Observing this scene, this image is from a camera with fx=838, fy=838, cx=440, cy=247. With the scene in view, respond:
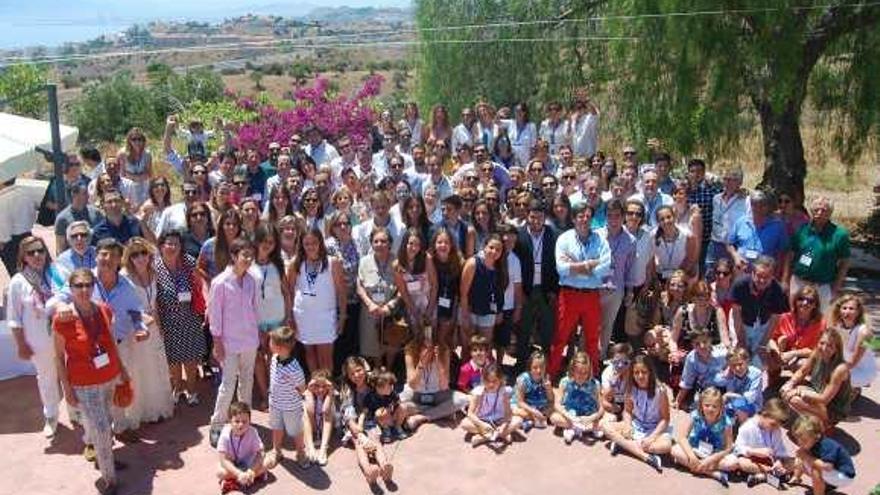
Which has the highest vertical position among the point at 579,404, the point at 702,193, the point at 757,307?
the point at 702,193

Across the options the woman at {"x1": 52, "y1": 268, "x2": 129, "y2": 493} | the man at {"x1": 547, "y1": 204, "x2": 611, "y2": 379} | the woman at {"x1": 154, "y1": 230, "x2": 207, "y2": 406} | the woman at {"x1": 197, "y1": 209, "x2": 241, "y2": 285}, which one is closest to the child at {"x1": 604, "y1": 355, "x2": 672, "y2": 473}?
the man at {"x1": 547, "y1": 204, "x2": 611, "y2": 379}

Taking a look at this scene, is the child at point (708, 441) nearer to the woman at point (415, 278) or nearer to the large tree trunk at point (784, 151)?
the woman at point (415, 278)

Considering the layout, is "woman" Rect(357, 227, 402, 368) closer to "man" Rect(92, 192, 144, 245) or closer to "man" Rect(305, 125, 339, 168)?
"man" Rect(92, 192, 144, 245)

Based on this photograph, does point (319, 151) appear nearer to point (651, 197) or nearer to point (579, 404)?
point (651, 197)

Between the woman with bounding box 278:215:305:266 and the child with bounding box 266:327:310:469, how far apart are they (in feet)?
2.33

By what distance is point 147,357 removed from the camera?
6.38 meters

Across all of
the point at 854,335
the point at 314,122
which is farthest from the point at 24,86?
the point at 854,335

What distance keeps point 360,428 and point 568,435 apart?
159 centimetres

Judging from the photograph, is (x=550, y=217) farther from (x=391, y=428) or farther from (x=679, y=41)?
(x=679, y=41)

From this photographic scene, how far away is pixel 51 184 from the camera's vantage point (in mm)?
8359

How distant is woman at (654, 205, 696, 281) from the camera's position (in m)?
7.46

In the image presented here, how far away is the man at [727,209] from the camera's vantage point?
785 centimetres

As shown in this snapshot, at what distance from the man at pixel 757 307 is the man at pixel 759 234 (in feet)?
2.04

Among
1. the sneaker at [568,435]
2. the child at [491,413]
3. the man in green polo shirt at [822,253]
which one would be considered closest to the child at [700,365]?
the sneaker at [568,435]
